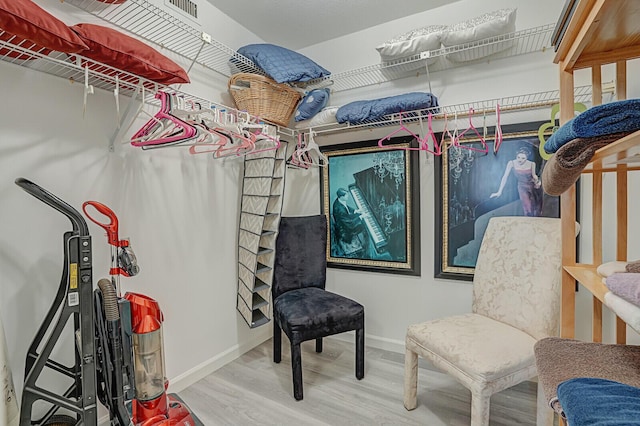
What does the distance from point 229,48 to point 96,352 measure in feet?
6.48

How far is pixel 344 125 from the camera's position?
2576mm

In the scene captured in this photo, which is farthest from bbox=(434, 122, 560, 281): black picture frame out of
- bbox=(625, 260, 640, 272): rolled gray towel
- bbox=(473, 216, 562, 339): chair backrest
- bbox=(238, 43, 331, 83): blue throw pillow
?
bbox=(625, 260, 640, 272): rolled gray towel

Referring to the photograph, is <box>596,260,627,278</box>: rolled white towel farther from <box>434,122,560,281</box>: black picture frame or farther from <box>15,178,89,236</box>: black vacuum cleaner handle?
<box>15,178,89,236</box>: black vacuum cleaner handle

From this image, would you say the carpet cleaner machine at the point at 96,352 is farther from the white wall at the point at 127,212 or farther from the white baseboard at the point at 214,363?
the white baseboard at the point at 214,363

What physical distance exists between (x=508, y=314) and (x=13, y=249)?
8.17ft

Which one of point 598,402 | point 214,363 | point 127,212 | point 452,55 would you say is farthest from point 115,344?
point 452,55

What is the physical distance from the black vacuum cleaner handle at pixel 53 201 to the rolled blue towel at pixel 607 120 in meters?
1.66

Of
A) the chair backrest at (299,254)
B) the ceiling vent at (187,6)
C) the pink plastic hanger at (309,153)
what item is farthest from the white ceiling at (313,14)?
the chair backrest at (299,254)

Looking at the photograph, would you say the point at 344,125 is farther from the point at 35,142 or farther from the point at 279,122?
the point at 35,142

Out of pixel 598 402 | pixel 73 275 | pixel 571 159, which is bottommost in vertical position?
pixel 598 402

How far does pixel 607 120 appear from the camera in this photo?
744mm

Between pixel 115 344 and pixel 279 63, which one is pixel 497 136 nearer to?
pixel 279 63

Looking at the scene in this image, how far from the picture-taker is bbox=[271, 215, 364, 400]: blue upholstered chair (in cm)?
208

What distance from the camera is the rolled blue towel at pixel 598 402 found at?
2.06ft
